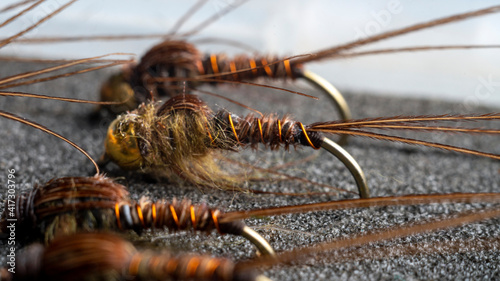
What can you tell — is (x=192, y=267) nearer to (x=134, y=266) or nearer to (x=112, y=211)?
(x=134, y=266)

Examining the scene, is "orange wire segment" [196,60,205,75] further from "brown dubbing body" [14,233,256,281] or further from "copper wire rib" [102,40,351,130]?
"brown dubbing body" [14,233,256,281]

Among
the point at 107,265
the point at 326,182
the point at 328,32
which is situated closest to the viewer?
the point at 107,265

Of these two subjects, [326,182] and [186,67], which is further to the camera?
[186,67]

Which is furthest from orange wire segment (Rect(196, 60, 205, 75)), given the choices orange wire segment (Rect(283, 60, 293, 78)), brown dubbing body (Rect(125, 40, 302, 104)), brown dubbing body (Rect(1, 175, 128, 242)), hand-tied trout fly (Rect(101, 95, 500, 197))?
brown dubbing body (Rect(1, 175, 128, 242))

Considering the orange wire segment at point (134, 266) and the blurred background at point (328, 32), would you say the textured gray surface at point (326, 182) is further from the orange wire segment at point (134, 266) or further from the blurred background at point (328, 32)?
the blurred background at point (328, 32)

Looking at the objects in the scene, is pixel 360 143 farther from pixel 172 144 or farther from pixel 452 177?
pixel 172 144

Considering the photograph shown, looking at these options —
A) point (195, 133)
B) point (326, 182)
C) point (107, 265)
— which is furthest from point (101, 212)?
point (326, 182)

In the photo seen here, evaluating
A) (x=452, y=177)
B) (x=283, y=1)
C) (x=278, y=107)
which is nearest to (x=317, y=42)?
(x=283, y=1)
